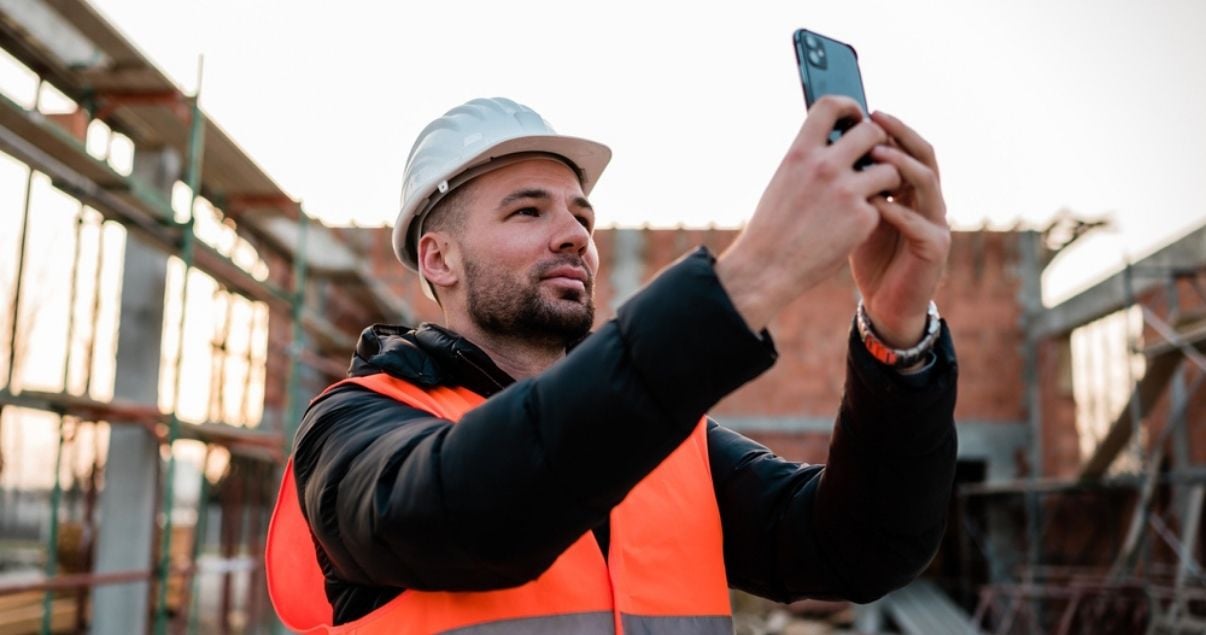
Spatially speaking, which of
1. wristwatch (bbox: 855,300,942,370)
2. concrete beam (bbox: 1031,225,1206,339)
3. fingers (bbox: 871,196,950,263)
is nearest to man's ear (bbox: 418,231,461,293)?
wristwatch (bbox: 855,300,942,370)

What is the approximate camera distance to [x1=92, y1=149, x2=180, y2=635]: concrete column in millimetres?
6375

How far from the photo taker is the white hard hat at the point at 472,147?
6.13 ft

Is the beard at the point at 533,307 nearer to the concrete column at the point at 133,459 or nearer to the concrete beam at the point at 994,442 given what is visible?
the concrete column at the point at 133,459

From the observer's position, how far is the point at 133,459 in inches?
256

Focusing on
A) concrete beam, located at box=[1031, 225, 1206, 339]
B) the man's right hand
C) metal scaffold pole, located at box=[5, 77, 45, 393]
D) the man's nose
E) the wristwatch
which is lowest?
the wristwatch

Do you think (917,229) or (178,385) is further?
(178,385)

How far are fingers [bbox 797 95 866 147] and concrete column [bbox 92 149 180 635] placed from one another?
6009 millimetres

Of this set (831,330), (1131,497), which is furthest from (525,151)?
(831,330)

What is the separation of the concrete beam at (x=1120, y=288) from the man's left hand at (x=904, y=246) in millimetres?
10023

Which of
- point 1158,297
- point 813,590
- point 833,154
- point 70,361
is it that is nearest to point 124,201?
point 70,361

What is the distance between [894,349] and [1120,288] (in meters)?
12.0

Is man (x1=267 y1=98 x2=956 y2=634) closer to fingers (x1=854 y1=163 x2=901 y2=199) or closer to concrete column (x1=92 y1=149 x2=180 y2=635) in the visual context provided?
fingers (x1=854 y1=163 x2=901 y2=199)

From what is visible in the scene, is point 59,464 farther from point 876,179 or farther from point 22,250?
point 876,179

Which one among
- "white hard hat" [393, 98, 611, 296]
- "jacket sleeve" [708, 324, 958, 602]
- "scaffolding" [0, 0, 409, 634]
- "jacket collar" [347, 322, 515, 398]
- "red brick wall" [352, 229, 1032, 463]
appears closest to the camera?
"jacket sleeve" [708, 324, 958, 602]
